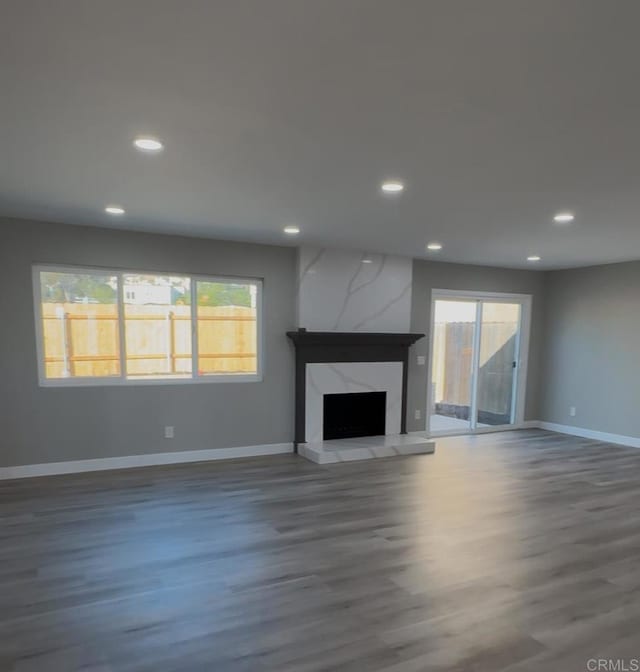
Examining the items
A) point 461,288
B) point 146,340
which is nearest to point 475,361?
point 461,288

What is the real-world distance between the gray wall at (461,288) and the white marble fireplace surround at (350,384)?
32 centimetres

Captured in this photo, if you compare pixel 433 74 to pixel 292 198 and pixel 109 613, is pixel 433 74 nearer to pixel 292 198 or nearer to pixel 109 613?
pixel 292 198

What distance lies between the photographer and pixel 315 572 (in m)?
2.75

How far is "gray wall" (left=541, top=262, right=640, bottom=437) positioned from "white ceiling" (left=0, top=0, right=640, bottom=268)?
3204 millimetres

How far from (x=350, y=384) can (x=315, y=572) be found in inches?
121

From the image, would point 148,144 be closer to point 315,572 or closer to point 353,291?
point 315,572

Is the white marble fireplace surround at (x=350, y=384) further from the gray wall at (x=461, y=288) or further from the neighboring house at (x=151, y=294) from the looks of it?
the neighboring house at (x=151, y=294)

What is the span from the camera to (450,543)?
316cm

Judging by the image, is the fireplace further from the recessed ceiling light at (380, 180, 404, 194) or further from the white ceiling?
the recessed ceiling light at (380, 180, 404, 194)

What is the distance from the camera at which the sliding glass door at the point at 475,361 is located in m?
6.53

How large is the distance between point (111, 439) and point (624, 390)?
6.48 meters

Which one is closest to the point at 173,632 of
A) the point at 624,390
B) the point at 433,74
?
the point at 433,74

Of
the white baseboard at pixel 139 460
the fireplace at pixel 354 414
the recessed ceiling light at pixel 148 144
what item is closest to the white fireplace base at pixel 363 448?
the fireplace at pixel 354 414

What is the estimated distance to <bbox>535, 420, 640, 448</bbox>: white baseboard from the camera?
6.08 metres
